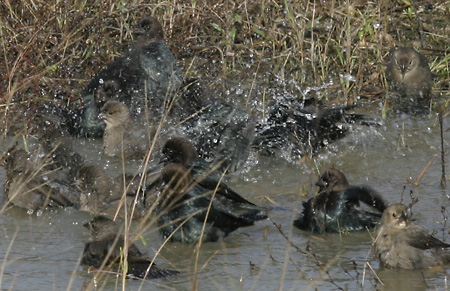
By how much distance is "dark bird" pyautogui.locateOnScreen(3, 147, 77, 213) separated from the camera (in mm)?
6574

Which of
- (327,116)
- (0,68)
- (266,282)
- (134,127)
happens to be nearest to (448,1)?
(327,116)

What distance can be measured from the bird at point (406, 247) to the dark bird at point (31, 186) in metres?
2.25

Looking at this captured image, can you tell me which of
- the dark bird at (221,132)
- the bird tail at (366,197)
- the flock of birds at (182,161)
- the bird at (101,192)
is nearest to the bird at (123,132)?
the flock of birds at (182,161)

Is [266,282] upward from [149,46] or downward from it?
downward

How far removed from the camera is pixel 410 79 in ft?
29.5

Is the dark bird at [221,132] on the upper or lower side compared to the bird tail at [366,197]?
upper

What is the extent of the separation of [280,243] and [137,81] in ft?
12.7

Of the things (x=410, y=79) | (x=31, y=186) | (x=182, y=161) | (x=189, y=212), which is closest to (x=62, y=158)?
(x=31, y=186)

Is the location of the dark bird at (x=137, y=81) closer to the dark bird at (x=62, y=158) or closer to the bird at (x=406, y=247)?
the dark bird at (x=62, y=158)

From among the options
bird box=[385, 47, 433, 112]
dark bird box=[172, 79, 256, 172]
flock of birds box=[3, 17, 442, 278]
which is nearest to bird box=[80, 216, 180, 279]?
flock of birds box=[3, 17, 442, 278]

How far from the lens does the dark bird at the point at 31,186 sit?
6.57 meters

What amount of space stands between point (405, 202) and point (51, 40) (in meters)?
4.23

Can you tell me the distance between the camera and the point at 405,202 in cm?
658

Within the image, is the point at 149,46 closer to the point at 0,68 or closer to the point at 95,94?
the point at 95,94
